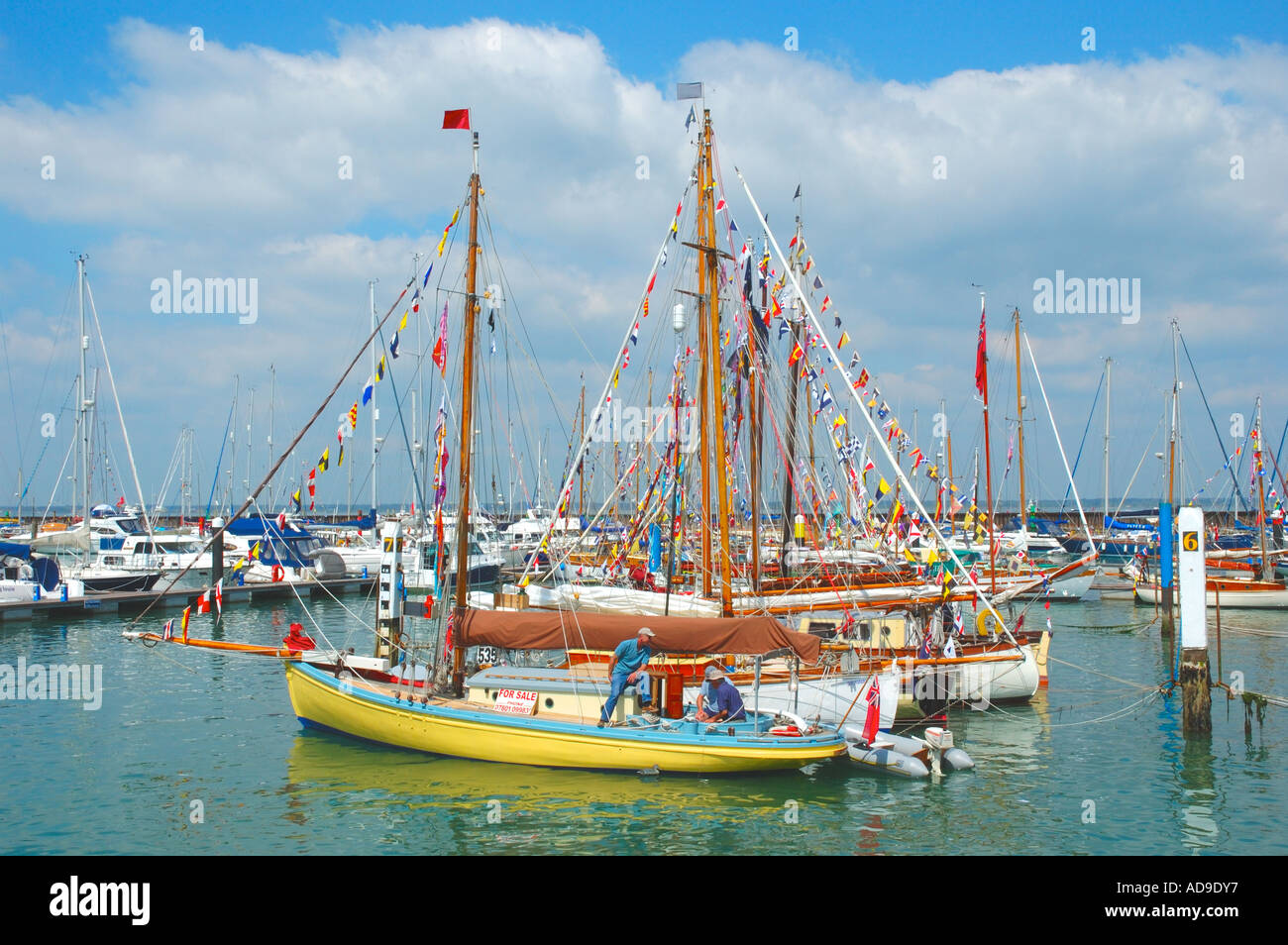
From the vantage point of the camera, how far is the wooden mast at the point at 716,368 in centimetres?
2233

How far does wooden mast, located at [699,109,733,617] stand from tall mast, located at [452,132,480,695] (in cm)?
560

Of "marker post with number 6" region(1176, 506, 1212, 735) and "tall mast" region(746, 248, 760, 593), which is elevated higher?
"tall mast" region(746, 248, 760, 593)

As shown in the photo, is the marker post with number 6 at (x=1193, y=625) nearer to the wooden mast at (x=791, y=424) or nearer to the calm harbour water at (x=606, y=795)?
the calm harbour water at (x=606, y=795)

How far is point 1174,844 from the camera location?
15008 mm

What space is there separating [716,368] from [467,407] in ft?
19.7

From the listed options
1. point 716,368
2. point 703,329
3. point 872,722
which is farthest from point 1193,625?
point 703,329

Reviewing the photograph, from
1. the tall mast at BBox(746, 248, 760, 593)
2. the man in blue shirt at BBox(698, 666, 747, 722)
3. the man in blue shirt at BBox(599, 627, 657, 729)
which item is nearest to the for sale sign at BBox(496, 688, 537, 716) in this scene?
the man in blue shirt at BBox(599, 627, 657, 729)

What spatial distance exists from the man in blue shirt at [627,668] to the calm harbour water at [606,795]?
1369 millimetres

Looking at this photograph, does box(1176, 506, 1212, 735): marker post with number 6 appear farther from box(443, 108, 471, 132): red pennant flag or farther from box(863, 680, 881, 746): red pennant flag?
box(443, 108, 471, 132): red pennant flag

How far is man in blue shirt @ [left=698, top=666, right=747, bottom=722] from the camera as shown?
18578mm

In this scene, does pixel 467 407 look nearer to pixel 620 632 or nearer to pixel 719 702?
pixel 620 632
